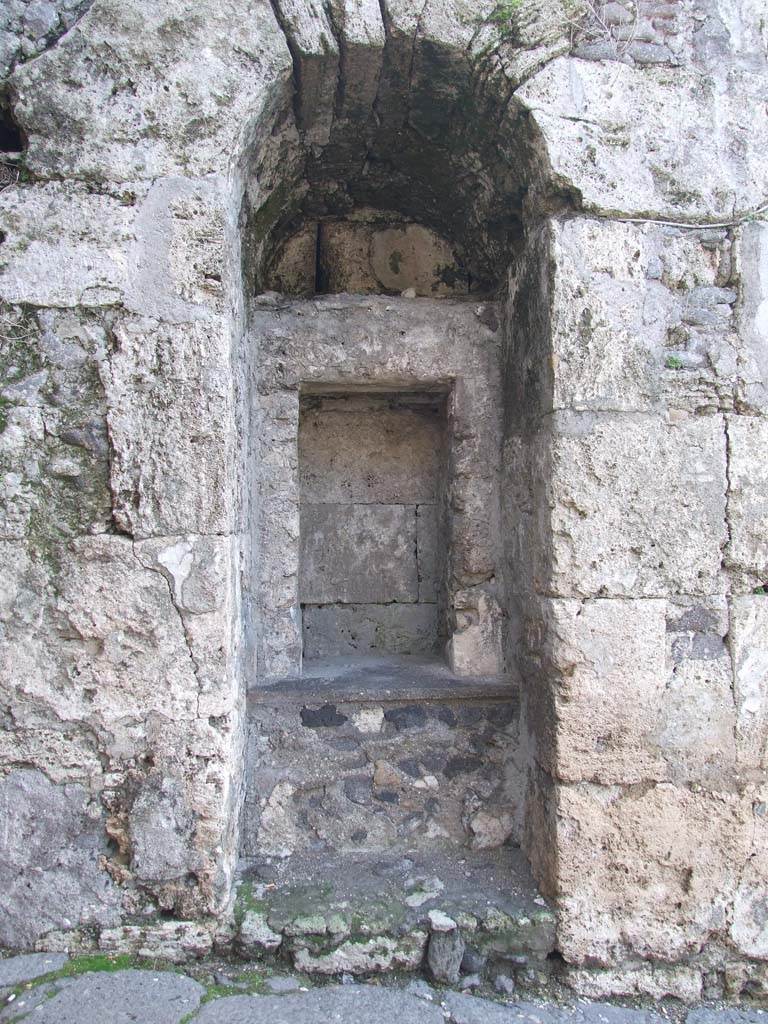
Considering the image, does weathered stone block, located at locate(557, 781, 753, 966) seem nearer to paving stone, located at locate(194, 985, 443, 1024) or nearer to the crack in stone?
paving stone, located at locate(194, 985, 443, 1024)

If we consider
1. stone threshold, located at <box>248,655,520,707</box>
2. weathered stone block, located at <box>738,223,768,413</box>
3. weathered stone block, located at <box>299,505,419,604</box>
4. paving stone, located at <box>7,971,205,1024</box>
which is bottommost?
paving stone, located at <box>7,971,205,1024</box>

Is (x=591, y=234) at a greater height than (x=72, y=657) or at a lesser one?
greater

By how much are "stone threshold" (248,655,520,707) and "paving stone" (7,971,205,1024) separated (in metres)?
0.96

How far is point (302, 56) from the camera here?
99.9 inches

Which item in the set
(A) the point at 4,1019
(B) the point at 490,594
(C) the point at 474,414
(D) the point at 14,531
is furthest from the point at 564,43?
(A) the point at 4,1019

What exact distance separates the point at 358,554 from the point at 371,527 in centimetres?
15

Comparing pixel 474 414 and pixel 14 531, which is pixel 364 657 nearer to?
pixel 474 414

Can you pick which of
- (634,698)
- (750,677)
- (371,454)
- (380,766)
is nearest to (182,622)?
(380,766)

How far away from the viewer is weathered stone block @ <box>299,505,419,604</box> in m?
3.52

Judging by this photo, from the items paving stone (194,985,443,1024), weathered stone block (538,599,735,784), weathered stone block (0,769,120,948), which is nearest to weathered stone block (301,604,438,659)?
weathered stone block (538,599,735,784)

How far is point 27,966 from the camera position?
2307 millimetres

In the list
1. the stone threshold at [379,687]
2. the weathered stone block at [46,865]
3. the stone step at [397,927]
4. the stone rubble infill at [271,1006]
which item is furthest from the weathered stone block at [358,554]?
the stone rubble infill at [271,1006]

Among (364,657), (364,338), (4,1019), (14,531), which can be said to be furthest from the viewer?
(364,657)

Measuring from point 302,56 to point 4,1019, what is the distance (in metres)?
3.17
